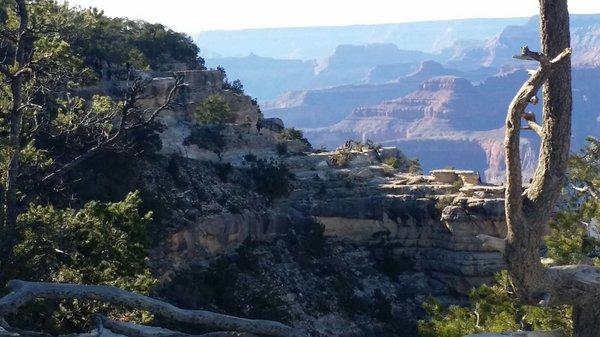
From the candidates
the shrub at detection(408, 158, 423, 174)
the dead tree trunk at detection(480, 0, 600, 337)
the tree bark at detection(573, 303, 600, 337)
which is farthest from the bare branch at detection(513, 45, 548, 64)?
the shrub at detection(408, 158, 423, 174)

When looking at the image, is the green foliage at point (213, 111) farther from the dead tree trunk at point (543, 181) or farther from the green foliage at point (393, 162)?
the dead tree trunk at point (543, 181)

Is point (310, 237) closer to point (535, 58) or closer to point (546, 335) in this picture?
point (546, 335)

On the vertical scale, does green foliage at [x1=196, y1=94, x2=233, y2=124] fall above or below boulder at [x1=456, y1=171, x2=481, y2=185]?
above

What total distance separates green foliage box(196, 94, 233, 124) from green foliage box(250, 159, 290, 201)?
191 inches

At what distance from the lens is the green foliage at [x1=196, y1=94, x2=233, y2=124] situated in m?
44.8

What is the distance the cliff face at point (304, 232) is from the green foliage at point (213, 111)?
76 centimetres

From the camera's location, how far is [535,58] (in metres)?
8.87

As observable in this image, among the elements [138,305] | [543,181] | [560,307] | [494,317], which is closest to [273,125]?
[494,317]

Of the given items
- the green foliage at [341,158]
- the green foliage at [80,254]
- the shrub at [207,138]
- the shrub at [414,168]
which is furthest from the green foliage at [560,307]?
the shrub at [414,168]

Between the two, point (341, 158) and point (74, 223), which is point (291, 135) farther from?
point (74, 223)

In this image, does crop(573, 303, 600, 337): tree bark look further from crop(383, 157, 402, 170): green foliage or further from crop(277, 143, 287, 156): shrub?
crop(383, 157, 402, 170): green foliage

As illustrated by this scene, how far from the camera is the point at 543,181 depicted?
396 inches

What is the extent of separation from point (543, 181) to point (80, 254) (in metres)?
9.71

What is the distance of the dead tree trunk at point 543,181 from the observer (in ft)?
31.7
